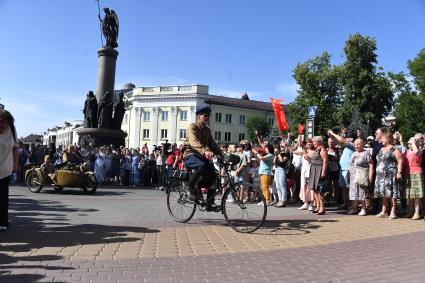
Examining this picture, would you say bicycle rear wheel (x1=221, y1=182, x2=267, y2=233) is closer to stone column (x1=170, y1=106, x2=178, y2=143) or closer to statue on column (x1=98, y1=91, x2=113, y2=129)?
statue on column (x1=98, y1=91, x2=113, y2=129)

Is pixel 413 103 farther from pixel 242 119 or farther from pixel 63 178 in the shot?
pixel 242 119

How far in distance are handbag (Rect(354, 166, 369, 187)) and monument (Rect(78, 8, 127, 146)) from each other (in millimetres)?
14463

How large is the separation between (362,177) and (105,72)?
16.8m

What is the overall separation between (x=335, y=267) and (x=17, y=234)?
476 centimetres

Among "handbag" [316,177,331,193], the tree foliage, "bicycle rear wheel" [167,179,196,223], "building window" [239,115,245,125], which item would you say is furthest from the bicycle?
"building window" [239,115,245,125]

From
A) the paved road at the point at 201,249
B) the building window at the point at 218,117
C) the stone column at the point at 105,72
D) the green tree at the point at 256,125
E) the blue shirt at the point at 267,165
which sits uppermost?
the building window at the point at 218,117

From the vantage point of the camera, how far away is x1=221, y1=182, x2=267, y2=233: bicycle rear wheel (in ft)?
25.8

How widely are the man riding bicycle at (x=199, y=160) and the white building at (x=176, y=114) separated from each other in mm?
81881

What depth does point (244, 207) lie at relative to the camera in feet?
25.7

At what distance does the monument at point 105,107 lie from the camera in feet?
74.7

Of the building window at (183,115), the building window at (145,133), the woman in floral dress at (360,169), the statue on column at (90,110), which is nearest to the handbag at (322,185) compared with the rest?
the woman in floral dress at (360,169)

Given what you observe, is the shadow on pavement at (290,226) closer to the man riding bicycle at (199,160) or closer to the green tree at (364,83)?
the man riding bicycle at (199,160)

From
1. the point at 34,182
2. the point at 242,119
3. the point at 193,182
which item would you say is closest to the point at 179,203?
the point at 193,182

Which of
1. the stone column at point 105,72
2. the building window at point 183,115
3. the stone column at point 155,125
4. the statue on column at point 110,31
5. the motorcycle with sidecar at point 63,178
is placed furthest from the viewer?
the stone column at point 155,125
